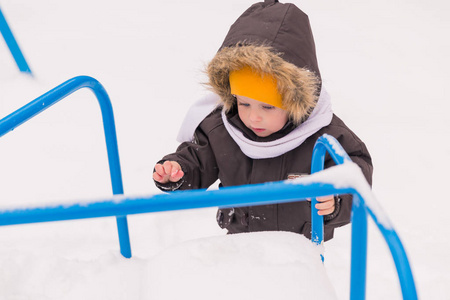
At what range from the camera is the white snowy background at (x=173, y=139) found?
1.01 metres

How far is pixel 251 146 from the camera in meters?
1.31

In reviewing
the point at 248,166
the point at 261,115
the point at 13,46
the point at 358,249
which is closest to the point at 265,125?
the point at 261,115

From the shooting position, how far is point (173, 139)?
8.70 feet

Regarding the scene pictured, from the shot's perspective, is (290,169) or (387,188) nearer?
(290,169)

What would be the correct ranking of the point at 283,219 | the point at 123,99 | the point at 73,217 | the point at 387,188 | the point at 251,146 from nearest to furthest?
the point at 73,217
the point at 251,146
the point at 283,219
the point at 387,188
the point at 123,99

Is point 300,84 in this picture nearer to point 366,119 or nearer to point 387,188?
point 387,188

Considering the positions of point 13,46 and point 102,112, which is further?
point 13,46

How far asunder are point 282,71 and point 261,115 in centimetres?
16

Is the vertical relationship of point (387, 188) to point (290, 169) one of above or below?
below

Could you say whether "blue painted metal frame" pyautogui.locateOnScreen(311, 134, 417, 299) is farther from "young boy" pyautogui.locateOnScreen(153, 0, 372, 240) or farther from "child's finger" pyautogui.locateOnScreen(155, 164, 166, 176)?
"child's finger" pyautogui.locateOnScreen(155, 164, 166, 176)

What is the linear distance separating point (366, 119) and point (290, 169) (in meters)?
1.59

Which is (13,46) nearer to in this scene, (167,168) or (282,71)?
(167,168)

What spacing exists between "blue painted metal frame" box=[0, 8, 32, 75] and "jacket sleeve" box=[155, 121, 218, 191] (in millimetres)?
1900

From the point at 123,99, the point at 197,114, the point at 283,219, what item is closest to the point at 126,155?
the point at 123,99
